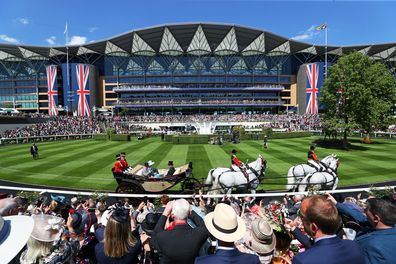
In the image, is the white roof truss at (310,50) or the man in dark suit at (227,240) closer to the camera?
the man in dark suit at (227,240)

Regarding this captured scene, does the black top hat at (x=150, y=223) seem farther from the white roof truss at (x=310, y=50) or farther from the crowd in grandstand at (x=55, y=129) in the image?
the white roof truss at (x=310, y=50)

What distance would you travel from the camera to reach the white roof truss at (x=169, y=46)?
76931mm

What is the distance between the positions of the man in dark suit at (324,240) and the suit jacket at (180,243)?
126cm

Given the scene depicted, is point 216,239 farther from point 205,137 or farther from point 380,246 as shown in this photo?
point 205,137

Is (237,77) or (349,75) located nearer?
(349,75)

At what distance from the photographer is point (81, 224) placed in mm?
4422

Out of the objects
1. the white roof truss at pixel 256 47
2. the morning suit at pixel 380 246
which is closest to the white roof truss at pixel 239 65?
the white roof truss at pixel 256 47

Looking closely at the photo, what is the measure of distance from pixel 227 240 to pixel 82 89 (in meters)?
88.3

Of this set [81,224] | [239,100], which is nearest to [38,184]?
[81,224]

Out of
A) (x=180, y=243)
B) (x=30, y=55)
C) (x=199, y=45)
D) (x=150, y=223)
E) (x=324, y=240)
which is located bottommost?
(x=150, y=223)

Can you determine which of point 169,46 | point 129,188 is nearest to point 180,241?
point 129,188

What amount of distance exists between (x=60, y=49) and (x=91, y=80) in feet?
42.8

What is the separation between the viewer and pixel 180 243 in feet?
10.8

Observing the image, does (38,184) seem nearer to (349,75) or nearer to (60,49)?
(349,75)
